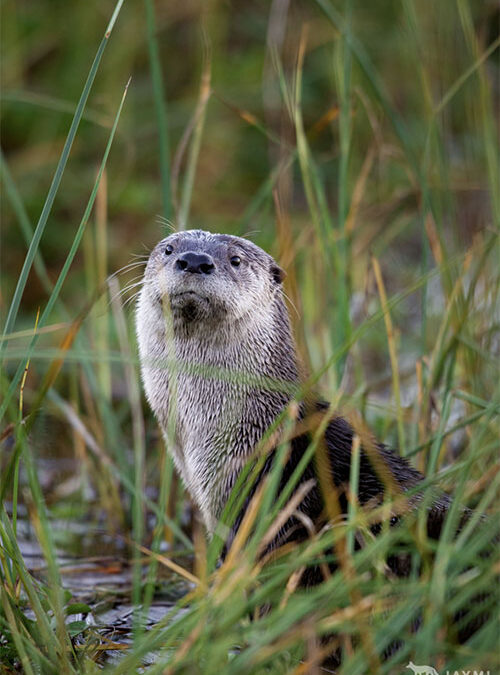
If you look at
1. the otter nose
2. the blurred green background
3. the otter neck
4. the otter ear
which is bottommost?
the otter neck

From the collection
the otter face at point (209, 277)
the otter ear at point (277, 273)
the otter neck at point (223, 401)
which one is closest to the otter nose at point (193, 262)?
the otter face at point (209, 277)

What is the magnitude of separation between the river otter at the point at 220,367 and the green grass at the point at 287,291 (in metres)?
0.09

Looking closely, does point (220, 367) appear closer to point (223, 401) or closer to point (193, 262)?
point (223, 401)

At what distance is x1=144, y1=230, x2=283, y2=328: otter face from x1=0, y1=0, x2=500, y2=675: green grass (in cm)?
19

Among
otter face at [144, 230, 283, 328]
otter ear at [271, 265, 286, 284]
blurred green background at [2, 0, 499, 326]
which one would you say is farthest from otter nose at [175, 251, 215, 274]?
blurred green background at [2, 0, 499, 326]

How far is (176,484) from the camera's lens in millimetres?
3311

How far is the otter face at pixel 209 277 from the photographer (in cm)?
253

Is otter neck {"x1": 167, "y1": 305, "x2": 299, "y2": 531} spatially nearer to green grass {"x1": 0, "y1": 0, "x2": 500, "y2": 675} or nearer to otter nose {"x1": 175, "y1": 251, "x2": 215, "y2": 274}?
green grass {"x1": 0, "y1": 0, "x2": 500, "y2": 675}

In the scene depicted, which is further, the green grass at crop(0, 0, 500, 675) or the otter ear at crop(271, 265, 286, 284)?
the otter ear at crop(271, 265, 286, 284)

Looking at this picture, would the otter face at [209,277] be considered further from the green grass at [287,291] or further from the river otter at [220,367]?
the green grass at [287,291]

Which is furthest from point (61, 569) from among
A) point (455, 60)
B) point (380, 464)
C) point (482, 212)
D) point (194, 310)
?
point (482, 212)

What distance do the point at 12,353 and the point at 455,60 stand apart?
2442mm

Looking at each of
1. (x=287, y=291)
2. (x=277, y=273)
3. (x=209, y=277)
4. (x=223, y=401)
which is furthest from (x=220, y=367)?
(x=287, y=291)

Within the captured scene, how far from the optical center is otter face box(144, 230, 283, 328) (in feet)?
8.30
